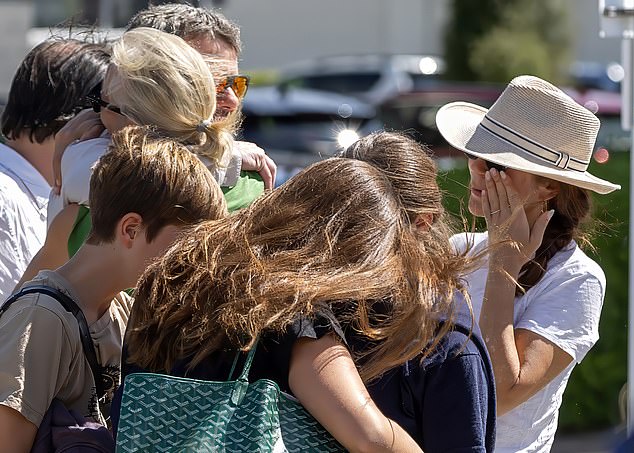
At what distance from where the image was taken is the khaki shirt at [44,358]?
6.49ft

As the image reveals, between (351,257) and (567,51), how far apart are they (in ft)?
69.5

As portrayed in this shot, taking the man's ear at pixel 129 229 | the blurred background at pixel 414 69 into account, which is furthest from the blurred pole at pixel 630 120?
the man's ear at pixel 129 229

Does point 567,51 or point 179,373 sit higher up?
point 179,373

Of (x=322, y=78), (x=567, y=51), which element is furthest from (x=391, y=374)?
(x=567, y=51)

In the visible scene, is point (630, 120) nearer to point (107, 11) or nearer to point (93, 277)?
point (93, 277)

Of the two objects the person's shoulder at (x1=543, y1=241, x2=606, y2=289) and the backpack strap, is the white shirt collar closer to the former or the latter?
the backpack strap

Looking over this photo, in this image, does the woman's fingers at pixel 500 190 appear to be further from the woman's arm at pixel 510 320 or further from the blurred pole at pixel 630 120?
the blurred pole at pixel 630 120

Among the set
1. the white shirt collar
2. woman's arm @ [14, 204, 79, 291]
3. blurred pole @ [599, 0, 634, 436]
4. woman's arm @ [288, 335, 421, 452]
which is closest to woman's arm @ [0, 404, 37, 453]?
woman's arm @ [288, 335, 421, 452]

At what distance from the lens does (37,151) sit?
3.21 meters

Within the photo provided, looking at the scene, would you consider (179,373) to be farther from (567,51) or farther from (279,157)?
(567,51)

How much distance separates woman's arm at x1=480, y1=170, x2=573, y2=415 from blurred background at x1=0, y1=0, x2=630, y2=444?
34 centimetres

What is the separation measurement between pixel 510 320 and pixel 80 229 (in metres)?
1.07

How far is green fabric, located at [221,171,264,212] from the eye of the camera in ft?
8.74

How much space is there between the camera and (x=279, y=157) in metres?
10.5
